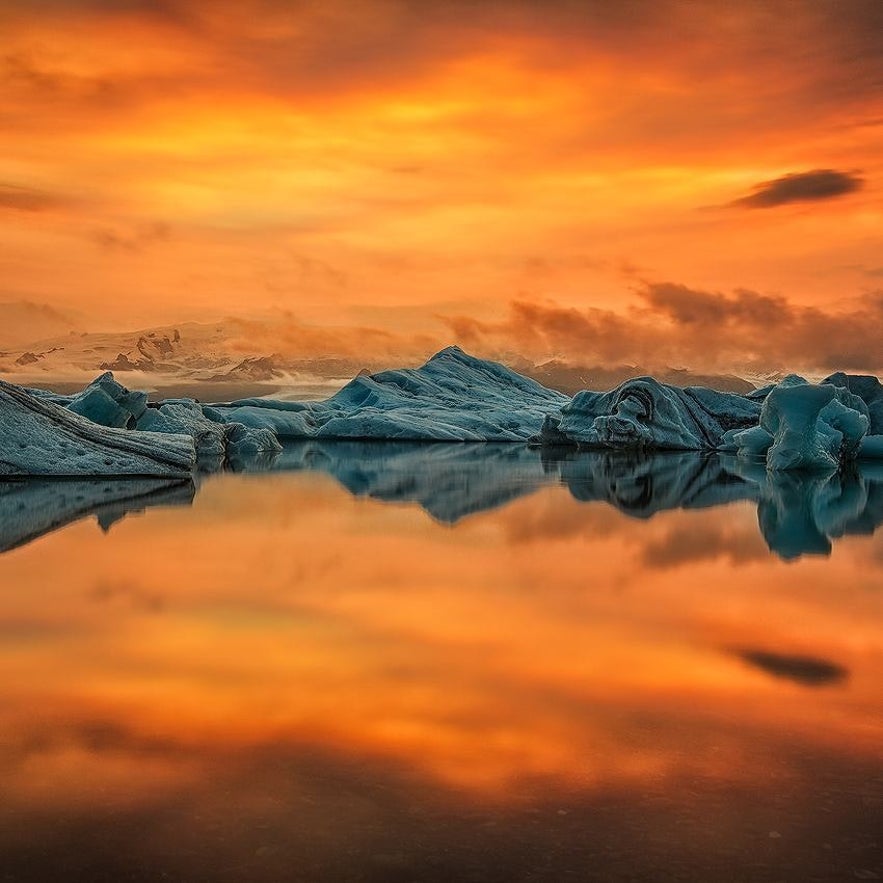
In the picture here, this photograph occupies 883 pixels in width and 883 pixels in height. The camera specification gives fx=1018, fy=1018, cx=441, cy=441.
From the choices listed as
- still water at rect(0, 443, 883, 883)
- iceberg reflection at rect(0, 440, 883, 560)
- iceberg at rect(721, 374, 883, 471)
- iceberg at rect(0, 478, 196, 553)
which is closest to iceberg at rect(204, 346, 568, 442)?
iceberg at rect(721, 374, 883, 471)

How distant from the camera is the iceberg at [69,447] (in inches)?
618

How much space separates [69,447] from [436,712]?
13695mm

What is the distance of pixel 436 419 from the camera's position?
54.8 m

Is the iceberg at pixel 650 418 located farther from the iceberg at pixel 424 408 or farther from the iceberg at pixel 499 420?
the iceberg at pixel 424 408

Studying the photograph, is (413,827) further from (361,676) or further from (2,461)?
(2,461)

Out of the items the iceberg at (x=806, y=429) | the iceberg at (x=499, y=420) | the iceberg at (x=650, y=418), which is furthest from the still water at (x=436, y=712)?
the iceberg at (x=650, y=418)

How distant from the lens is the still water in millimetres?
2609

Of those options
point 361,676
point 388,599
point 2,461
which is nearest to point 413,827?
point 361,676

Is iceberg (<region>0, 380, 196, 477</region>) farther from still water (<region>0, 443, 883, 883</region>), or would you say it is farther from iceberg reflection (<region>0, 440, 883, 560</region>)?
still water (<region>0, 443, 883, 883</region>)

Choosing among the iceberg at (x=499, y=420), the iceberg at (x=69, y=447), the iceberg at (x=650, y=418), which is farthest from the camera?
the iceberg at (x=650, y=418)

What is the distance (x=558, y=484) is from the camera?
18734 mm

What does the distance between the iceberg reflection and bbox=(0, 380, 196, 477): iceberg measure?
407 mm

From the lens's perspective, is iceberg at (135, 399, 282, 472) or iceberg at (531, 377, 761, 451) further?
iceberg at (531, 377, 761, 451)

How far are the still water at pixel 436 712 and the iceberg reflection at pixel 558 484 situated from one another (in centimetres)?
A: 208
